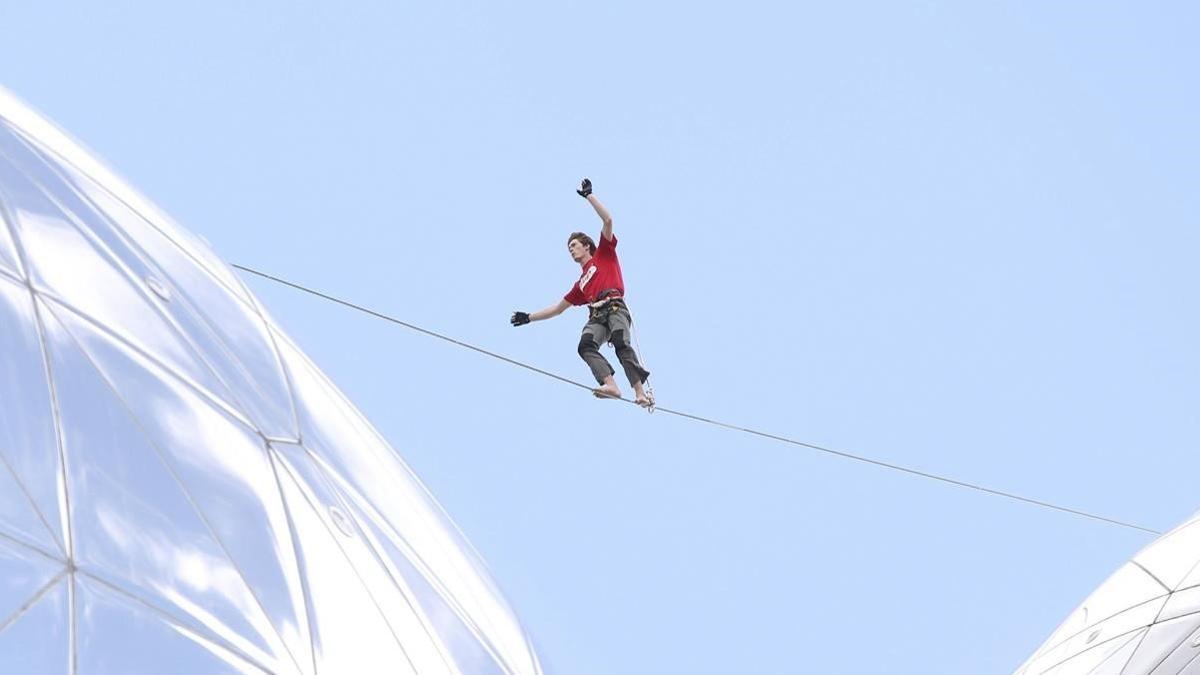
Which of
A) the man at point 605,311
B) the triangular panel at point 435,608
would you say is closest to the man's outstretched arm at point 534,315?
the man at point 605,311

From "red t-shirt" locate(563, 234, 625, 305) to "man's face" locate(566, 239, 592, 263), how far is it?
293 mm

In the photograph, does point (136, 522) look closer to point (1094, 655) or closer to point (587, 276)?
point (587, 276)

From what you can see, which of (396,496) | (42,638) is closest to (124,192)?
(396,496)

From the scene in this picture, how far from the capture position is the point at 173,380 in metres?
18.6

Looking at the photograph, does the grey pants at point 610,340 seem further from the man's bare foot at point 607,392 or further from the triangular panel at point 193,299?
the triangular panel at point 193,299

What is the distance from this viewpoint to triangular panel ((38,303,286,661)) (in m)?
16.1

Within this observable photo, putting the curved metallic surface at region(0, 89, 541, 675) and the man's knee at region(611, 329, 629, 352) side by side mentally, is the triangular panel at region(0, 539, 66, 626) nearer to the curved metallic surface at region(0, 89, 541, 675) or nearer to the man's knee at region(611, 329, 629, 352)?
the curved metallic surface at region(0, 89, 541, 675)

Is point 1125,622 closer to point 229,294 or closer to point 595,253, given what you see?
point 595,253

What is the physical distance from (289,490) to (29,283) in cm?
305

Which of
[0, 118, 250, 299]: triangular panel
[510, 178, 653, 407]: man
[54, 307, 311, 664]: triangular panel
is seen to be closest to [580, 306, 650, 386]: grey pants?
[510, 178, 653, 407]: man

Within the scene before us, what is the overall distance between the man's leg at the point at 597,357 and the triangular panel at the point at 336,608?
7.19m

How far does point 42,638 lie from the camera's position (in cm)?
1477

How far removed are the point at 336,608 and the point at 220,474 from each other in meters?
1.60

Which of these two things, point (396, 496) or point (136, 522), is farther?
point (396, 496)
